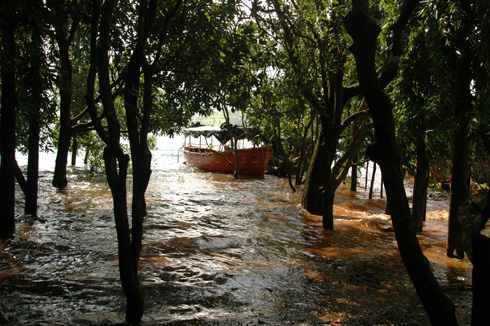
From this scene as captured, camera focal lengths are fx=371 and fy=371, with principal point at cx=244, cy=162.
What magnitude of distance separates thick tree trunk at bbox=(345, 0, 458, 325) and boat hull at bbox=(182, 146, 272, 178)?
19694 millimetres

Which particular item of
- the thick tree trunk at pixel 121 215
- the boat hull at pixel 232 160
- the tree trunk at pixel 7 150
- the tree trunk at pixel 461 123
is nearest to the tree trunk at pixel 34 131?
the tree trunk at pixel 7 150

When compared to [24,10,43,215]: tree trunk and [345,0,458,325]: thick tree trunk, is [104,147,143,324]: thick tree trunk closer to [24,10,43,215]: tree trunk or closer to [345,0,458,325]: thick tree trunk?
[345,0,458,325]: thick tree trunk

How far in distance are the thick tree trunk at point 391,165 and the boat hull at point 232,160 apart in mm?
19694

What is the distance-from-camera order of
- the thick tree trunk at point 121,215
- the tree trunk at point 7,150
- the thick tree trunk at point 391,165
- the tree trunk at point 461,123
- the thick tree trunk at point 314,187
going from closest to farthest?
1. the thick tree trunk at point 391,165
2. the thick tree trunk at point 121,215
3. the tree trunk at point 461,123
4. the tree trunk at point 7,150
5. the thick tree trunk at point 314,187

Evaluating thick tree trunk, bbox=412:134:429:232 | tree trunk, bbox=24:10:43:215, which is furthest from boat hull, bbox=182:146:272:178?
tree trunk, bbox=24:10:43:215

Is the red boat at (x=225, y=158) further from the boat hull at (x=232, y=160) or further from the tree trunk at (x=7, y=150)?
the tree trunk at (x=7, y=150)

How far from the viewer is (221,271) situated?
619 centimetres

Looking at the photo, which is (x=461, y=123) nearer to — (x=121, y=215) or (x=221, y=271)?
(x=221, y=271)

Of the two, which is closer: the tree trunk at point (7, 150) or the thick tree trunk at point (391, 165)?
the thick tree trunk at point (391, 165)

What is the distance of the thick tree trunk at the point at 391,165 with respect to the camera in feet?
9.67

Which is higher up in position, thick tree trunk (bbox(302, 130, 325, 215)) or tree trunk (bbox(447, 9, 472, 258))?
tree trunk (bbox(447, 9, 472, 258))

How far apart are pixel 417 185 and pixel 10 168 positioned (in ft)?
29.3

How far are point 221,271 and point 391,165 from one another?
398 cm

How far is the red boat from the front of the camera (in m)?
25.2
